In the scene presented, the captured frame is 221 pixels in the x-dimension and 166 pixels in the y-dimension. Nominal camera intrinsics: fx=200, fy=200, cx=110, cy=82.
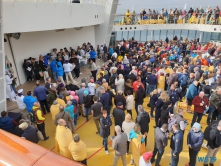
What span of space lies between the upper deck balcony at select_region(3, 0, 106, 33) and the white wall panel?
4.73 ft

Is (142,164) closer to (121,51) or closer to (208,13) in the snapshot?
(121,51)

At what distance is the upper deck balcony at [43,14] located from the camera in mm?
8164

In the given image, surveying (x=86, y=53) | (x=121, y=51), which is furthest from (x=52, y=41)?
(x=121, y=51)

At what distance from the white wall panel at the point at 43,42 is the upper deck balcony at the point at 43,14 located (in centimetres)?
144

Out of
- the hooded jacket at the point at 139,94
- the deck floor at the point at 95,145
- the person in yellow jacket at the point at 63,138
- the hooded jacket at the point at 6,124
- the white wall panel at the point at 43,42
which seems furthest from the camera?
the white wall panel at the point at 43,42

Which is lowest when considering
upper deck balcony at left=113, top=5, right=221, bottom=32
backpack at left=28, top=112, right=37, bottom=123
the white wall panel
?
backpack at left=28, top=112, right=37, bottom=123

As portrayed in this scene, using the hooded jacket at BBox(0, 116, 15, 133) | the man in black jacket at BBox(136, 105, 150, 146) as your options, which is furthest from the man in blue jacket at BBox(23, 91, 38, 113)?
the man in black jacket at BBox(136, 105, 150, 146)

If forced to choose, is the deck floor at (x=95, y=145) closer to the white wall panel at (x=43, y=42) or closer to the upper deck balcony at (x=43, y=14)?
the white wall panel at (x=43, y=42)

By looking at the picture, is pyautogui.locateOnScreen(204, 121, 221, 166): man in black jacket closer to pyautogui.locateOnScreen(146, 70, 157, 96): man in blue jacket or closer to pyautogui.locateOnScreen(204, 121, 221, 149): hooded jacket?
pyautogui.locateOnScreen(204, 121, 221, 149): hooded jacket

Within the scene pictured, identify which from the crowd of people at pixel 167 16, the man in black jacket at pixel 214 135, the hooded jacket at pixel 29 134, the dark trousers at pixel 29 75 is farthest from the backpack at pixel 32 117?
the crowd of people at pixel 167 16

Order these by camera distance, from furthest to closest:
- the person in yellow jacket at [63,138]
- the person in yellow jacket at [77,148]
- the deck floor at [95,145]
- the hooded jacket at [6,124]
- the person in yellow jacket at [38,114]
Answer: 1. the person in yellow jacket at [38,114]
2. the deck floor at [95,145]
3. the hooded jacket at [6,124]
4. the person in yellow jacket at [63,138]
5. the person in yellow jacket at [77,148]

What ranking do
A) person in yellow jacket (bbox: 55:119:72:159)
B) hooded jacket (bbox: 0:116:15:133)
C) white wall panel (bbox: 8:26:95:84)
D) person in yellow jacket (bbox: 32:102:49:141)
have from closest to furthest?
person in yellow jacket (bbox: 55:119:72:159), hooded jacket (bbox: 0:116:15:133), person in yellow jacket (bbox: 32:102:49:141), white wall panel (bbox: 8:26:95:84)

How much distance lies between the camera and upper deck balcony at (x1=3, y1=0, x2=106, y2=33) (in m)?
8.16

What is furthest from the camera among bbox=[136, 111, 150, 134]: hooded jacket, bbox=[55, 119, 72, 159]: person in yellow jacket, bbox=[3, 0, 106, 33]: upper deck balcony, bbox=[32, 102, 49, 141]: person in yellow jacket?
bbox=[3, 0, 106, 33]: upper deck balcony
